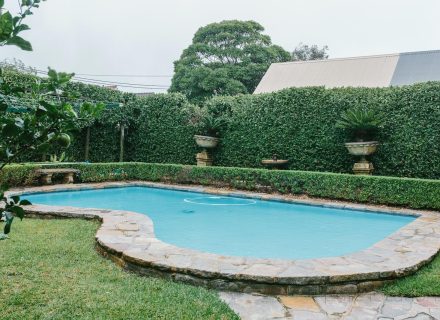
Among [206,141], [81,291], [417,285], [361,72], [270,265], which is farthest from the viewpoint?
[361,72]

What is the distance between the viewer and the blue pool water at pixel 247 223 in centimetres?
584

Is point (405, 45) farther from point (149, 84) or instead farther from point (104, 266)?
point (104, 266)

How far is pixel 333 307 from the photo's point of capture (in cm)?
316

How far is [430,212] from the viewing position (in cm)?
781

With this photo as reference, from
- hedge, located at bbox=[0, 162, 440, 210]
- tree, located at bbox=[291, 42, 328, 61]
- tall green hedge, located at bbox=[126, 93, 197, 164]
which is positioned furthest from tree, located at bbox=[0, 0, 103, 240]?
tree, located at bbox=[291, 42, 328, 61]

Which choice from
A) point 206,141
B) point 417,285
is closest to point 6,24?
point 417,285

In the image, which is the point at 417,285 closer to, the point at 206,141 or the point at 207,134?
the point at 206,141

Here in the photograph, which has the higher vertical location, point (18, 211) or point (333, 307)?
point (18, 211)

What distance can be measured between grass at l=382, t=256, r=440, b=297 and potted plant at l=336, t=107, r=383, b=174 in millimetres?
6152

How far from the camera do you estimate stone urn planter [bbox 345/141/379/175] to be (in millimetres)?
9645

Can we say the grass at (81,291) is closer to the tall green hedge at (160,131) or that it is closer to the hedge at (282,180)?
the hedge at (282,180)

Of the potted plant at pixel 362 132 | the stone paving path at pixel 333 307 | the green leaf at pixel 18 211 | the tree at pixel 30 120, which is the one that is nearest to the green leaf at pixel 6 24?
the tree at pixel 30 120

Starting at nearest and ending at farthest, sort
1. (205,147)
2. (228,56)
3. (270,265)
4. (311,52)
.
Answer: (270,265) < (205,147) < (228,56) < (311,52)

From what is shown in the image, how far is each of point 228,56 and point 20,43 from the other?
27.7m
